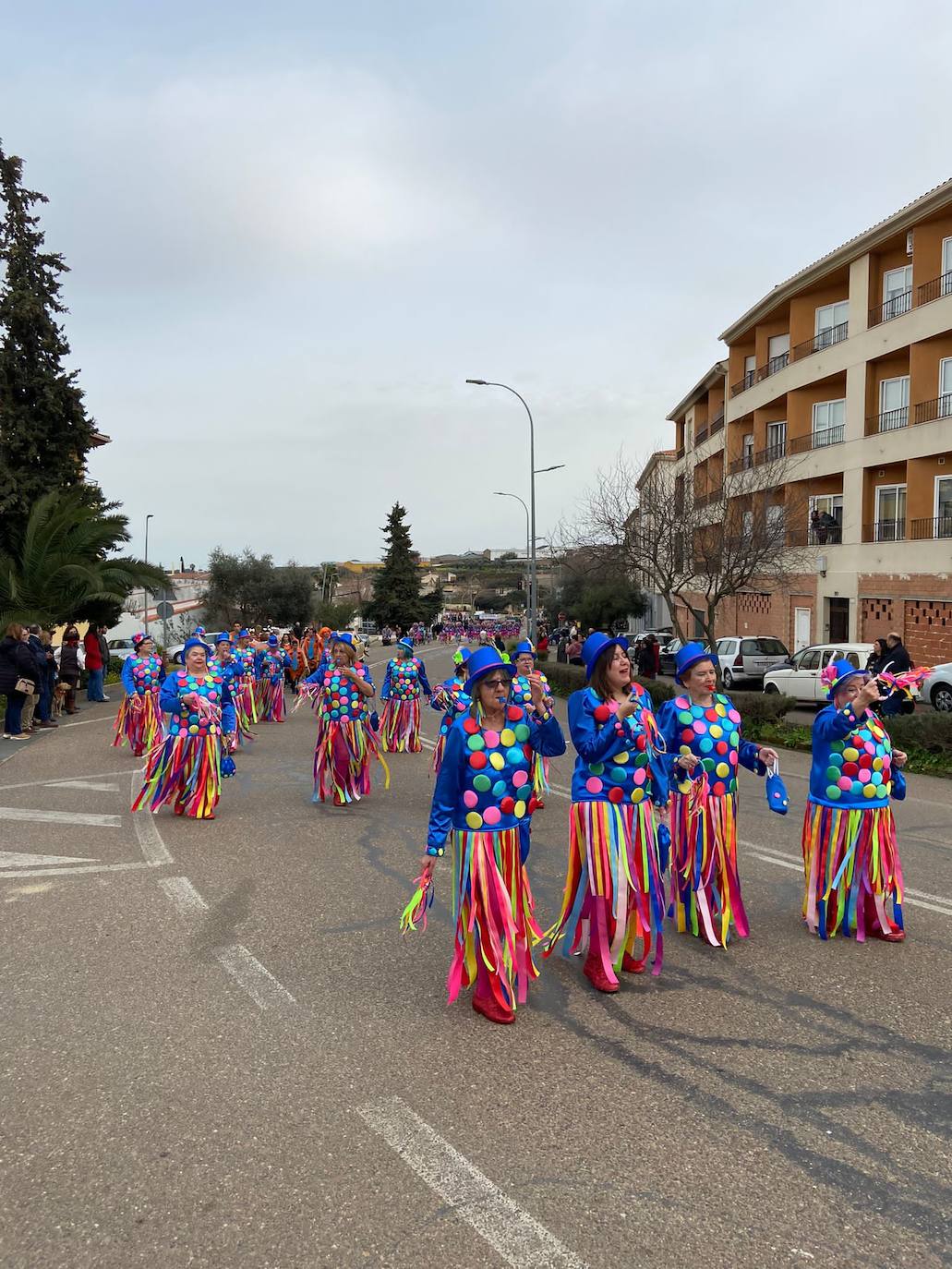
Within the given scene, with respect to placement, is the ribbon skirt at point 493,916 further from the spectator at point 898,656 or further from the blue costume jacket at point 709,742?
the spectator at point 898,656

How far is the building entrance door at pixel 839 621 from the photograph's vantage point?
27625 mm

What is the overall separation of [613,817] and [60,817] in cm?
638

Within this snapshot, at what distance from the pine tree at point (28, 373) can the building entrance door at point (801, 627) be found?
2159 centimetres

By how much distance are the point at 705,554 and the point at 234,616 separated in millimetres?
52745

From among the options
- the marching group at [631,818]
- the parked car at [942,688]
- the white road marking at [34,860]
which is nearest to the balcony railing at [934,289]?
the parked car at [942,688]

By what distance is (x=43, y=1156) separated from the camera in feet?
10.8

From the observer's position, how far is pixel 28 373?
24.3 meters

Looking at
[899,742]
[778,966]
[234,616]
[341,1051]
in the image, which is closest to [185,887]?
[341,1051]

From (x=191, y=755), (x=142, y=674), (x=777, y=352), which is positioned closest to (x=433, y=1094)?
(x=191, y=755)

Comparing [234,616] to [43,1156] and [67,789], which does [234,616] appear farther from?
[43,1156]

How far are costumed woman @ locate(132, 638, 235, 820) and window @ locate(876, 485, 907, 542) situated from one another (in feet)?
70.5

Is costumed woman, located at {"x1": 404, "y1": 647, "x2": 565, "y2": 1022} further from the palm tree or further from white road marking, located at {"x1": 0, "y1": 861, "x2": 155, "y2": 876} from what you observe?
the palm tree

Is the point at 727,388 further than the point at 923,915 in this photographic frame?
Yes

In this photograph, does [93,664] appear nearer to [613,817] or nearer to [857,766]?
[613,817]
